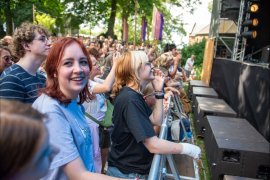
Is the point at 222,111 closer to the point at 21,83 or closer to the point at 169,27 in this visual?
the point at 21,83

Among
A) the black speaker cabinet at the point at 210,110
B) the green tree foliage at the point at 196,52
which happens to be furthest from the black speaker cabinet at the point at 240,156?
the green tree foliage at the point at 196,52

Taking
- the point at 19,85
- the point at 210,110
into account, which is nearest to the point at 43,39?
the point at 19,85

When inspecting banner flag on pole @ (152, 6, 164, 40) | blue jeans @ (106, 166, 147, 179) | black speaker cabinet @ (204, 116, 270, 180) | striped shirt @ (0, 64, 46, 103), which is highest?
banner flag on pole @ (152, 6, 164, 40)

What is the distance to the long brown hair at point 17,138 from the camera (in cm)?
79

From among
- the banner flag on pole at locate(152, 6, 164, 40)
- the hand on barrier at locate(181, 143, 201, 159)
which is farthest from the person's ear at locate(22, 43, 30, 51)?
the banner flag on pole at locate(152, 6, 164, 40)

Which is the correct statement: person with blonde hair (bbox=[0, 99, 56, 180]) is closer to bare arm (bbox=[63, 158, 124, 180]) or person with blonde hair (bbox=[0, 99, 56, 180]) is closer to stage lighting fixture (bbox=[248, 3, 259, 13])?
bare arm (bbox=[63, 158, 124, 180])

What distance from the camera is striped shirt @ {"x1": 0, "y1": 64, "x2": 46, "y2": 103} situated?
2445mm

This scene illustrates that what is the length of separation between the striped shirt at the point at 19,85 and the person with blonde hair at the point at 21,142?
5.46 ft

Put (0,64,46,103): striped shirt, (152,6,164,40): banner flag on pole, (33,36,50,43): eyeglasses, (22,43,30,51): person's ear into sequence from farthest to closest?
(152,6,164,40): banner flag on pole → (33,36,50,43): eyeglasses → (22,43,30,51): person's ear → (0,64,46,103): striped shirt

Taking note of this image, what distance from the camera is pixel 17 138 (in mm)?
797

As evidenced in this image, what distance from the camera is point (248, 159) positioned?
3.81m

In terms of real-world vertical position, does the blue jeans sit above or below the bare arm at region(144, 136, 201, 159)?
below

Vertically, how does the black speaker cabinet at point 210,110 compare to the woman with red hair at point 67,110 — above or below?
below

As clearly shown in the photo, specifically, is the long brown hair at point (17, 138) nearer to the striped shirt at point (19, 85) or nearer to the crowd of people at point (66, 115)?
the crowd of people at point (66, 115)
